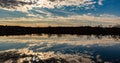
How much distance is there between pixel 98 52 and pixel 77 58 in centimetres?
498

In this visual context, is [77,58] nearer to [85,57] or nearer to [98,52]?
[85,57]

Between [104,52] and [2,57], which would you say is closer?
[2,57]

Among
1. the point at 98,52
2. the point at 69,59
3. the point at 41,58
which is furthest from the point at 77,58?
the point at 98,52

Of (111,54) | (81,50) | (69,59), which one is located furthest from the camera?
(81,50)

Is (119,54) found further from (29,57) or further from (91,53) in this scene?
(29,57)

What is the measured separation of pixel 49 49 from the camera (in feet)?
110

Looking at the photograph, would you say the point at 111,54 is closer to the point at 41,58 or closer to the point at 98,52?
the point at 98,52

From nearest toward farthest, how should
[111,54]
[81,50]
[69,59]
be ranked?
[69,59] → [111,54] → [81,50]

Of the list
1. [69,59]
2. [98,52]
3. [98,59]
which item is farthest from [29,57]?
[98,52]

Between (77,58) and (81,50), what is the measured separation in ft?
19.2

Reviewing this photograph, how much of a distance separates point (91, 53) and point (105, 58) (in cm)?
297

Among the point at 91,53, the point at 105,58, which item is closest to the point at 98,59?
the point at 105,58

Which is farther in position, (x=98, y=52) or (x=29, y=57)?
(x=98, y=52)

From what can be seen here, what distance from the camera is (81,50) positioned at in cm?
3288
